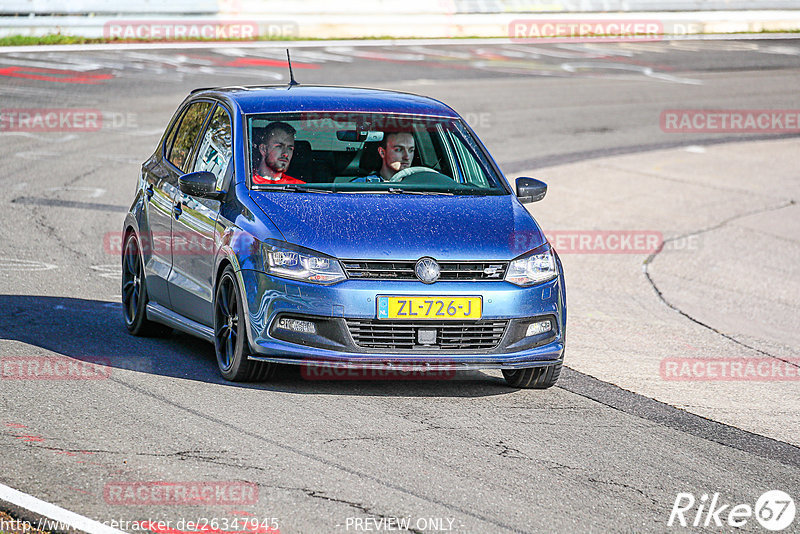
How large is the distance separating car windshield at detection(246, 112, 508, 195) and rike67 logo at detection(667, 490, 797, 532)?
296 centimetres

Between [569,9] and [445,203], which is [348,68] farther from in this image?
[445,203]

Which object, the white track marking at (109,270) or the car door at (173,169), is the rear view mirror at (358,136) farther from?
the white track marking at (109,270)

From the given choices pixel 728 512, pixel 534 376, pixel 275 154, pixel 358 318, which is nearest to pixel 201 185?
pixel 275 154

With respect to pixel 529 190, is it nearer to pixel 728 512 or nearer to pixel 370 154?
pixel 370 154

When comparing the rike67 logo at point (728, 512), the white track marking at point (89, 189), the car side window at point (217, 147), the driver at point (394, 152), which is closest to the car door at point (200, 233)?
the car side window at point (217, 147)

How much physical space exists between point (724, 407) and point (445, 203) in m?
2.08

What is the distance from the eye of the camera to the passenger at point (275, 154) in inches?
328

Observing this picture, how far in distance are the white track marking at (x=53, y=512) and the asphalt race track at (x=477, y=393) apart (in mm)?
72

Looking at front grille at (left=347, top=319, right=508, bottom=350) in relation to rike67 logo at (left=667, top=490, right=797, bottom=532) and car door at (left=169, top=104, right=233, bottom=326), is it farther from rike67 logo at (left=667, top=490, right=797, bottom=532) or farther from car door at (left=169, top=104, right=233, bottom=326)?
rike67 logo at (left=667, top=490, right=797, bottom=532)

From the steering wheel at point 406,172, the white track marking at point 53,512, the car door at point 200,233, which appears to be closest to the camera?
the white track marking at point 53,512

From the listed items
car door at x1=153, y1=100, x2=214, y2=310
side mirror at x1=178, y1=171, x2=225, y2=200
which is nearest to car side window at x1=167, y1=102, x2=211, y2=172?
car door at x1=153, y1=100, x2=214, y2=310

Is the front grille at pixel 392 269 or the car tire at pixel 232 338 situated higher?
the front grille at pixel 392 269

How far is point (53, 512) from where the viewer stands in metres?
5.42

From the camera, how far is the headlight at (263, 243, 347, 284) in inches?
289
